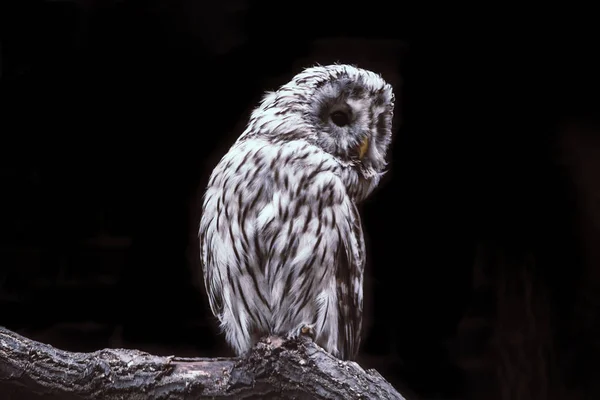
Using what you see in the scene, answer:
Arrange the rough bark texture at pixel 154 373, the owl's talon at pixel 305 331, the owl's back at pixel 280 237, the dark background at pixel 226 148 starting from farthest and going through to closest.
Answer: the dark background at pixel 226 148
the owl's back at pixel 280 237
the owl's talon at pixel 305 331
the rough bark texture at pixel 154 373

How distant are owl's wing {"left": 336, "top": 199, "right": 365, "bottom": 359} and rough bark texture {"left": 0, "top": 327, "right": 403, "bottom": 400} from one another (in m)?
0.37

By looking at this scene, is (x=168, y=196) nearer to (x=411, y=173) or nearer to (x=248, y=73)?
(x=248, y=73)

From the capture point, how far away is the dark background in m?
2.15

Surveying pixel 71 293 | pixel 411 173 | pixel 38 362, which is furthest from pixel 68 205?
pixel 411 173

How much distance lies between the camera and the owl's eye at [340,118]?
2.20 metres

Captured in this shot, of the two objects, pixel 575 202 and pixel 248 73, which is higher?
pixel 248 73

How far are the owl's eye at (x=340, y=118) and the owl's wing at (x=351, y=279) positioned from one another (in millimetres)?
267

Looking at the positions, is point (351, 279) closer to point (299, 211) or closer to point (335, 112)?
point (299, 211)

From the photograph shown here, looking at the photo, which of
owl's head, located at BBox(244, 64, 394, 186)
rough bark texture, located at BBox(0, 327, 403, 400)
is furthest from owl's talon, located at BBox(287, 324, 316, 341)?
owl's head, located at BBox(244, 64, 394, 186)

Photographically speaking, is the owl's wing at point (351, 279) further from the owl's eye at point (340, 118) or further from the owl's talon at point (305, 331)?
the owl's eye at point (340, 118)

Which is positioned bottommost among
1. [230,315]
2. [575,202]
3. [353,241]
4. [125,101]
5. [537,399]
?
[537,399]

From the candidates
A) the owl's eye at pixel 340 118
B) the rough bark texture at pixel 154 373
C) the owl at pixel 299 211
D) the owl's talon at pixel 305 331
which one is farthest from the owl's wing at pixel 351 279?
the rough bark texture at pixel 154 373

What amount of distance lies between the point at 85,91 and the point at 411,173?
44.6 inches

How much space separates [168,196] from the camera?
226 cm
